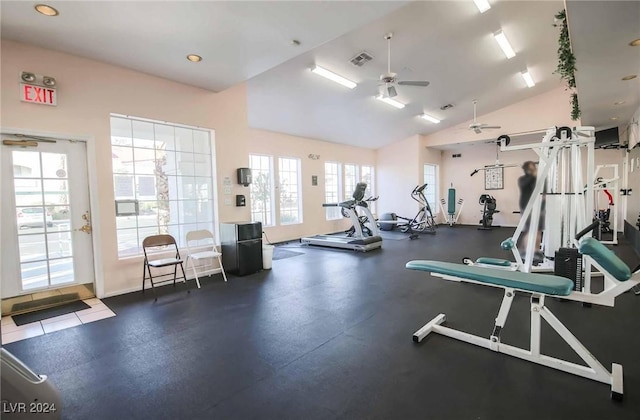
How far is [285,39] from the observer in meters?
3.61

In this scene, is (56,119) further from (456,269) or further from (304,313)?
(456,269)

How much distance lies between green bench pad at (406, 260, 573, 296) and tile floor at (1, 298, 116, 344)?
11.6 feet

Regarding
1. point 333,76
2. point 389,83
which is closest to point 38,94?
point 333,76

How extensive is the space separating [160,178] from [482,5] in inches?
213

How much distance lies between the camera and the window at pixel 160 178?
4.24 metres

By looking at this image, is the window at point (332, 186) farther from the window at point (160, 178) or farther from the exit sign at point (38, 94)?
the exit sign at point (38, 94)

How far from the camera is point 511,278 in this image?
2.25 meters

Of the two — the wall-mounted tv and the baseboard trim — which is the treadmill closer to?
the baseboard trim

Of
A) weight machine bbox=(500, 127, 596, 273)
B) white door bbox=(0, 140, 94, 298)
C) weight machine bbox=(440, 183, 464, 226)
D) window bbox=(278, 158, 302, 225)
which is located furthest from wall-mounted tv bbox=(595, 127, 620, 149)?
white door bbox=(0, 140, 94, 298)

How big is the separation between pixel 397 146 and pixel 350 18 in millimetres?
8085

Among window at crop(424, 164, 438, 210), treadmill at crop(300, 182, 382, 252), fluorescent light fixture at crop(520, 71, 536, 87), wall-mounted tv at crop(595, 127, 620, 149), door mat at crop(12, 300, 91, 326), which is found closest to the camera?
door mat at crop(12, 300, 91, 326)

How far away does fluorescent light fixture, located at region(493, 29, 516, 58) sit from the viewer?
5.44 metres

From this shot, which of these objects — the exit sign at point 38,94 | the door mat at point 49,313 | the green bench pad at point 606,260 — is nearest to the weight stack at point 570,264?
the green bench pad at point 606,260

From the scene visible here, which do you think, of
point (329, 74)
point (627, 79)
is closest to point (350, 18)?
point (329, 74)
